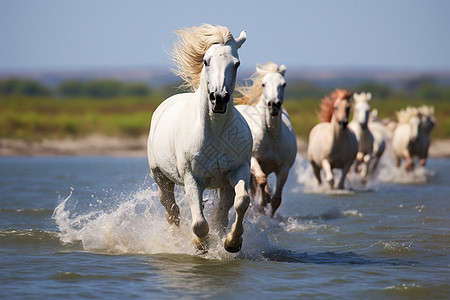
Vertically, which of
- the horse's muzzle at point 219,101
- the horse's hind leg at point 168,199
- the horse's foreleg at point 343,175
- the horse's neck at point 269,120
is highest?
the horse's muzzle at point 219,101

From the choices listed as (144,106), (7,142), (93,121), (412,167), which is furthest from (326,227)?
(144,106)

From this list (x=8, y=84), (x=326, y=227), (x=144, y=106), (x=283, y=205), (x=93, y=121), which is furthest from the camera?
(x=8, y=84)

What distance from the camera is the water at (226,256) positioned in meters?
5.89

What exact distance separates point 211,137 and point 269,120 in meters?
2.99

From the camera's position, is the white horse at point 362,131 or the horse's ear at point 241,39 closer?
the horse's ear at point 241,39

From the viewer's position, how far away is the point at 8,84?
10825 cm

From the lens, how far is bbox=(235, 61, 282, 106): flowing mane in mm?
9422

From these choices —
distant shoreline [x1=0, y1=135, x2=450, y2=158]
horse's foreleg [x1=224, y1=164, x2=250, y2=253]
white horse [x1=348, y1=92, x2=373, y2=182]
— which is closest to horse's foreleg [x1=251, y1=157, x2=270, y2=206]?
horse's foreleg [x1=224, y1=164, x2=250, y2=253]

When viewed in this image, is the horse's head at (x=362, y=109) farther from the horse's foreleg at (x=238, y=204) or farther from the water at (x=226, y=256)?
the horse's foreleg at (x=238, y=204)

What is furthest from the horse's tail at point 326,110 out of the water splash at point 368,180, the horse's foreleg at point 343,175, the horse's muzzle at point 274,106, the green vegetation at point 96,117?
the green vegetation at point 96,117

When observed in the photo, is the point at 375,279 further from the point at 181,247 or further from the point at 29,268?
the point at 29,268

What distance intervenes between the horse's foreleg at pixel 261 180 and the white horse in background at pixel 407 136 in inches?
448

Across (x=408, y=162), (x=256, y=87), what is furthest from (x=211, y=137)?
(x=408, y=162)

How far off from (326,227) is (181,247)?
9.28ft
